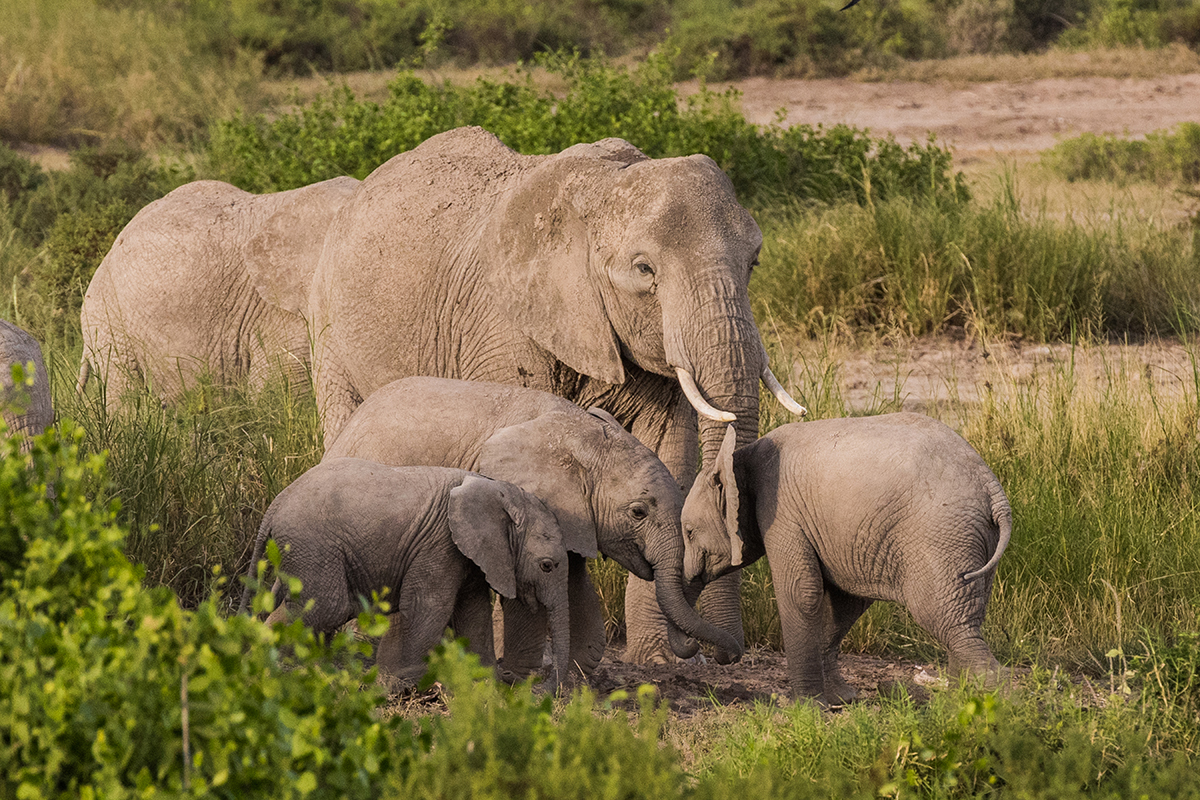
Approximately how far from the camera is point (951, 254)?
984 centimetres

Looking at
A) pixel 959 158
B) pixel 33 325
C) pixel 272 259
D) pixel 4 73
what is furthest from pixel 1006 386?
pixel 4 73

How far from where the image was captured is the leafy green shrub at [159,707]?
2.57m

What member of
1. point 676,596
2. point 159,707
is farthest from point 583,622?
point 159,707

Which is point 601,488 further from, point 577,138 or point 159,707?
point 577,138

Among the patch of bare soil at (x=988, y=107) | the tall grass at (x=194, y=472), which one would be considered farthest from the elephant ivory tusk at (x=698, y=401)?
the patch of bare soil at (x=988, y=107)

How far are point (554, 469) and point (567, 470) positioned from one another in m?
0.04

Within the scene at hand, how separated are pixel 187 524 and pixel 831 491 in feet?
7.83

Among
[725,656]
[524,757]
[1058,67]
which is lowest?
[1058,67]

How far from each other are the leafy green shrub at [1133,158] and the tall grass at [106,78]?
854cm

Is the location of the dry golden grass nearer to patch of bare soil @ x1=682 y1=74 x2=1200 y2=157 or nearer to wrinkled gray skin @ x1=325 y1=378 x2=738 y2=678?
patch of bare soil @ x1=682 y1=74 x2=1200 y2=157

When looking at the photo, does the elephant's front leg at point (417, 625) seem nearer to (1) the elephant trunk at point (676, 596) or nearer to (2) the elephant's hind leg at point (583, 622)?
(2) the elephant's hind leg at point (583, 622)

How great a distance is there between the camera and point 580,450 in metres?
4.73

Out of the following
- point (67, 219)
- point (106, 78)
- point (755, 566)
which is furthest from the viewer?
point (106, 78)

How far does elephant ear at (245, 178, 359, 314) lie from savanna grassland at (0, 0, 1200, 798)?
1.49ft
